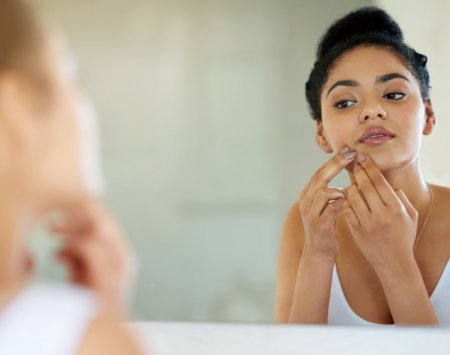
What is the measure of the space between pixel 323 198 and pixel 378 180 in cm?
7

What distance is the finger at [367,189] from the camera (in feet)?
2.78

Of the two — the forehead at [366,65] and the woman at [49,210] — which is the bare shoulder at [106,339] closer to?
the woman at [49,210]

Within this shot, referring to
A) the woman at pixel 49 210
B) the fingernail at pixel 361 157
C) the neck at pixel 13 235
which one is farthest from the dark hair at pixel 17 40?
the fingernail at pixel 361 157

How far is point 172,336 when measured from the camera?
2.92 feet

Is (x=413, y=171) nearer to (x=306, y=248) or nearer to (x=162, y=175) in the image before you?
(x=306, y=248)

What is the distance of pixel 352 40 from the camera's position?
0.87 m

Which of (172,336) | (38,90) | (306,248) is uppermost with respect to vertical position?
(38,90)

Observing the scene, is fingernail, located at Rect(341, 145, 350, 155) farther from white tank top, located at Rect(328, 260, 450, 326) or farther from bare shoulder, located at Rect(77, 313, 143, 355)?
bare shoulder, located at Rect(77, 313, 143, 355)

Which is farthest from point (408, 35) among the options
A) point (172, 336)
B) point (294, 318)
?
point (172, 336)

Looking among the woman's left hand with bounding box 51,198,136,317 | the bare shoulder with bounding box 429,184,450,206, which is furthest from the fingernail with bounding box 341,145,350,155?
the woman's left hand with bounding box 51,198,136,317

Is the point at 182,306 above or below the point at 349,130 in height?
below

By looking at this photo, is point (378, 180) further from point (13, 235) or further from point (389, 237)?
point (13, 235)

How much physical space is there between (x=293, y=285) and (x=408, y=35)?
1.12 ft

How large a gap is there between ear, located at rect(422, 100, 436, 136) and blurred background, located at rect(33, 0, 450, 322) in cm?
13
